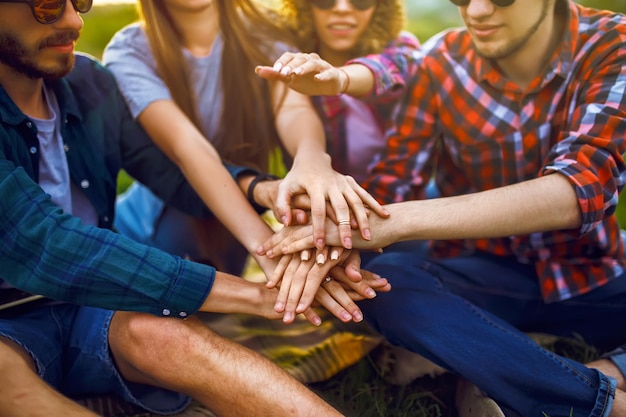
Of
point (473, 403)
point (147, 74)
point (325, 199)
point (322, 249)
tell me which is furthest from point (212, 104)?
point (473, 403)

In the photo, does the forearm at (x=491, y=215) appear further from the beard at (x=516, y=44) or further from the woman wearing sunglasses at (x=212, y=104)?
the beard at (x=516, y=44)

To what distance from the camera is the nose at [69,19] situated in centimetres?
210

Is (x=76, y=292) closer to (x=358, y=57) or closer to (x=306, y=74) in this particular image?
(x=306, y=74)

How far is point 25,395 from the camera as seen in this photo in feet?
5.74

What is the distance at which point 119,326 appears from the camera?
2.03 m

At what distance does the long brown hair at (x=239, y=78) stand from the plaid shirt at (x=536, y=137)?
0.50 metres

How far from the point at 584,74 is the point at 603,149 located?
0.96 ft

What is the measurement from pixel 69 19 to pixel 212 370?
3.70 ft

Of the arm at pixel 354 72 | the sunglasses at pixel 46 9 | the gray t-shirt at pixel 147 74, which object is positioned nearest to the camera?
the sunglasses at pixel 46 9

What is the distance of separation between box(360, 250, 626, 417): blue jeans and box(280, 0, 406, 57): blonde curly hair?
2.72 ft

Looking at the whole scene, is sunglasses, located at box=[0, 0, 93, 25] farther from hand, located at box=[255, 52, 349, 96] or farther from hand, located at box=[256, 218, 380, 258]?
hand, located at box=[256, 218, 380, 258]

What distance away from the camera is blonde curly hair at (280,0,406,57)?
2674mm

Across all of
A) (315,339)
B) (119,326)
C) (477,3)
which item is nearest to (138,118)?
(119,326)

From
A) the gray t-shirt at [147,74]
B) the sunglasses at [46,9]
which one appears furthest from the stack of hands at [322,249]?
the sunglasses at [46,9]
